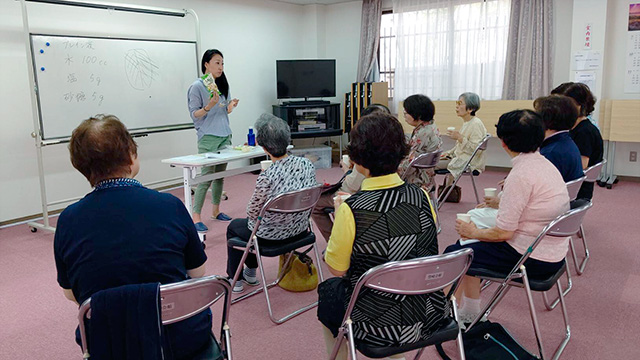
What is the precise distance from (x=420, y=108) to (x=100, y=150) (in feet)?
8.83

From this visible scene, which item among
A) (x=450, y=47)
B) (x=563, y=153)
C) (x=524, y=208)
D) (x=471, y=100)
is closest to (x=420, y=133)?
(x=471, y=100)

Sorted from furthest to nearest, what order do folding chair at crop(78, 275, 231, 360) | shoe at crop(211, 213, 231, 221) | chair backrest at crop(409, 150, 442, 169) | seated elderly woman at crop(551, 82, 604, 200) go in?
shoe at crop(211, 213, 231, 221)
chair backrest at crop(409, 150, 442, 169)
seated elderly woman at crop(551, 82, 604, 200)
folding chair at crop(78, 275, 231, 360)

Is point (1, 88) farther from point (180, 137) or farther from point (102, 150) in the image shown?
point (102, 150)

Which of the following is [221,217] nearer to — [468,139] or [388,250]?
[468,139]

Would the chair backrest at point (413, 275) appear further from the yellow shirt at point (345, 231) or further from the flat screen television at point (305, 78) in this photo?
the flat screen television at point (305, 78)

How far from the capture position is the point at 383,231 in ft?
5.12

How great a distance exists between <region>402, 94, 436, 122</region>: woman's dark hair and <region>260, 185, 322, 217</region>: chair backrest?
1441 millimetres

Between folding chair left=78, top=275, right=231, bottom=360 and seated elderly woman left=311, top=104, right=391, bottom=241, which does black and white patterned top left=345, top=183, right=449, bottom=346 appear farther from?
seated elderly woman left=311, top=104, right=391, bottom=241

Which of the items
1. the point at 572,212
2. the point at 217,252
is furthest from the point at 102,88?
the point at 572,212

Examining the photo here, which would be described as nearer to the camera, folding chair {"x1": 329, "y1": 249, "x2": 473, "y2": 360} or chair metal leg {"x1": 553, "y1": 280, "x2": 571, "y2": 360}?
folding chair {"x1": 329, "y1": 249, "x2": 473, "y2": 360}

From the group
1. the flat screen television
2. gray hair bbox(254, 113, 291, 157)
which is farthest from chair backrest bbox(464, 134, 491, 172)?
the flat screen television

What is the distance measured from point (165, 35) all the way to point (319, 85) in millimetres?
2388

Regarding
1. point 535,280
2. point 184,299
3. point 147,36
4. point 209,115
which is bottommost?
point 535,280

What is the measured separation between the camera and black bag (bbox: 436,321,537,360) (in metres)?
2.10
